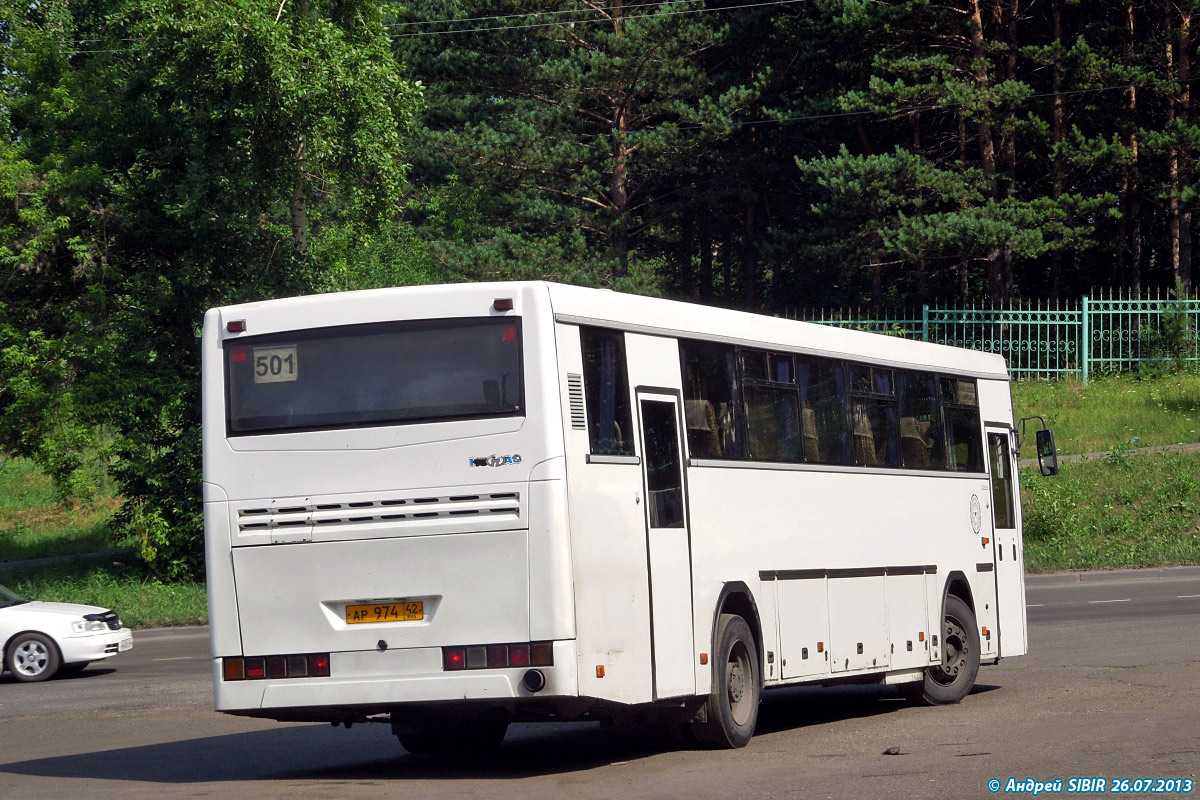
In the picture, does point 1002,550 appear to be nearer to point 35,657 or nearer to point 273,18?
point 35,657

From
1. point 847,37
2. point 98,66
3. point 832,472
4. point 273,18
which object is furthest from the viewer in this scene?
point 847,37

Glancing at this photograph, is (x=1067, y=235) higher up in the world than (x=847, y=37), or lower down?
lower down

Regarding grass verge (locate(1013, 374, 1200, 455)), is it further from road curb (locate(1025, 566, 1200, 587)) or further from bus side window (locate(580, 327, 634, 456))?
bus side window (locate(580, 327, 634, 456))

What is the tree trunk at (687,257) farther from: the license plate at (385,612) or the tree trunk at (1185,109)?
the license plate at (385,612)

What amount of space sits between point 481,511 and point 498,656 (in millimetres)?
883

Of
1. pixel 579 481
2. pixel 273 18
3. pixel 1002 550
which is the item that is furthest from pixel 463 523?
pixel 273 18

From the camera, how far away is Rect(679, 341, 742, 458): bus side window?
35.8 feet

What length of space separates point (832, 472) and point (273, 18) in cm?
1945

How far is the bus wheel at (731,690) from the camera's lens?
10.8 meters

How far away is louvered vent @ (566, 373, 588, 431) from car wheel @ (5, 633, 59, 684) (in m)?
13.5

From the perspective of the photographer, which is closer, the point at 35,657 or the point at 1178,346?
the point at 35,657

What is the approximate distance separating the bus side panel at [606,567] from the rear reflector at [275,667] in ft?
5.49

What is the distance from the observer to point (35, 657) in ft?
67.8

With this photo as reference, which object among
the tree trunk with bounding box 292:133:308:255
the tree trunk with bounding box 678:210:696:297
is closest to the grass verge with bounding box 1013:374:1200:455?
the tree trunk with bounding box 292:133:308:255
